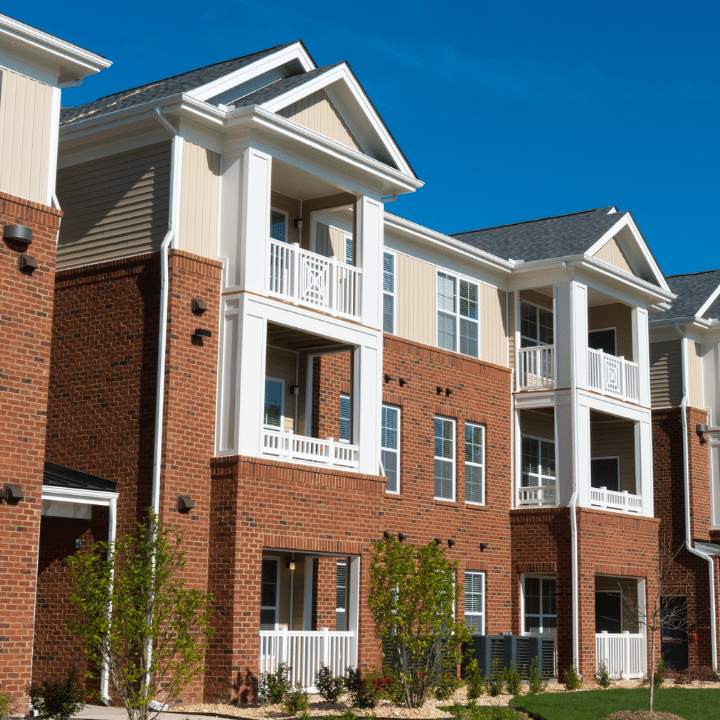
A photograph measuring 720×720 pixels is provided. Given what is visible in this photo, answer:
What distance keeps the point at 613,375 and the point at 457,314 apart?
180 inches

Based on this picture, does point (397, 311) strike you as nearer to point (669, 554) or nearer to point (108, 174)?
point (108, 174)

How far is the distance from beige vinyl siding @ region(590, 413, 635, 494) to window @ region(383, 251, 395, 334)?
333 inches

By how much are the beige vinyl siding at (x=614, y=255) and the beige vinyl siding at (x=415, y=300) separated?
15.3 ft

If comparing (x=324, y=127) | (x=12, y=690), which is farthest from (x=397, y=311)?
(x=12, y=690)

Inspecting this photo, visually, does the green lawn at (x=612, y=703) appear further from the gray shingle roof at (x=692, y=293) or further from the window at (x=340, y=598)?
the gray shingle roof at (x=692, y=293)

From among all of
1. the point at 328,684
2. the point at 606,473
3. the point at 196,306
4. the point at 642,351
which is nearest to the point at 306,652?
the point at 328,684

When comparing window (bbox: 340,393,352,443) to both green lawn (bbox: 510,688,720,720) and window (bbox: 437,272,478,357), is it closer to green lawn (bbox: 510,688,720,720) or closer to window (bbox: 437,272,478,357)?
window (bbox: 437,272,478,357)

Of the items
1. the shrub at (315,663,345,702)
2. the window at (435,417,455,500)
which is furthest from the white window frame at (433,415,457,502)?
the shrub at (315,663,345,702)

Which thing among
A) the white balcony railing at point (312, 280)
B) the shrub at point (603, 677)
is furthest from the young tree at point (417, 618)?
the shrub at point (603, 677)

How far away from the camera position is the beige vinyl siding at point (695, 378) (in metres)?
31.7

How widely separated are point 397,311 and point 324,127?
5549mm

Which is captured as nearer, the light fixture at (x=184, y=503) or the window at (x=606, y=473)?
the light fixture at (x=184, y=503)

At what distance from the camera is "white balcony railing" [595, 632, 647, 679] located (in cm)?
2573

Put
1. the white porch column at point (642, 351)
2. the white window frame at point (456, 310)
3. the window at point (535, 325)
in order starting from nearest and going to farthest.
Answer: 1. the white window frame at point (456, 310)
2. the window at point (535, 325)
3. the white porch column at point (642, 351)
